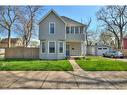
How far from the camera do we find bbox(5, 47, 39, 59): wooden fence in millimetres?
24438

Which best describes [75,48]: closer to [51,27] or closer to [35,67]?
[51,27]

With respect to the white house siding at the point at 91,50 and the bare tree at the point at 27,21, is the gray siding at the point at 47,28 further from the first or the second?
the white house siding at the point at 91,50

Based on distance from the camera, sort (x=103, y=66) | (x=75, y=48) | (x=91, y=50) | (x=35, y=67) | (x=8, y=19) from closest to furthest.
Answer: (x=35, y=67) → (x=103, y=66) → (x=75, y=48) → (x=8, y=19) → (x=91, y=50)

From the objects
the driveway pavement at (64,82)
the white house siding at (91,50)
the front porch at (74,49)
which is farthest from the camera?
the white house siding at (91,50)

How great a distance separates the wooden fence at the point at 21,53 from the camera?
24438 millimetres

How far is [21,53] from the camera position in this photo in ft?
81.0

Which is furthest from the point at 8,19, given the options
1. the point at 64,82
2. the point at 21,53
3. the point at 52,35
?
the point at 64,82

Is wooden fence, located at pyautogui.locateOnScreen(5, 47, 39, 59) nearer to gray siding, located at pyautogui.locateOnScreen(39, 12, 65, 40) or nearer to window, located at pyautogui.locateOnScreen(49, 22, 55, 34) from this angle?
gray siding, located at pyautogui.locateOnScreen(39, 12, 65, 40)

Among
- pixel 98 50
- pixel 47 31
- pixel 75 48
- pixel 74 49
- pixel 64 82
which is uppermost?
pixel 47 31

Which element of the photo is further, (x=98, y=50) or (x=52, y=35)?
(x=98, y=50)

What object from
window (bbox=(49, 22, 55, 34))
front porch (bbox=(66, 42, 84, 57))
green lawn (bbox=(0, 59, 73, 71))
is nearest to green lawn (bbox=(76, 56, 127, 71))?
green lawn (bbox=(0, 59, 73, 71))

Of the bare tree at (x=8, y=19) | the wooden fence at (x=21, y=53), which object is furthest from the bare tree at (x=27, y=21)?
the wooden fence at (x=21, y=53)
